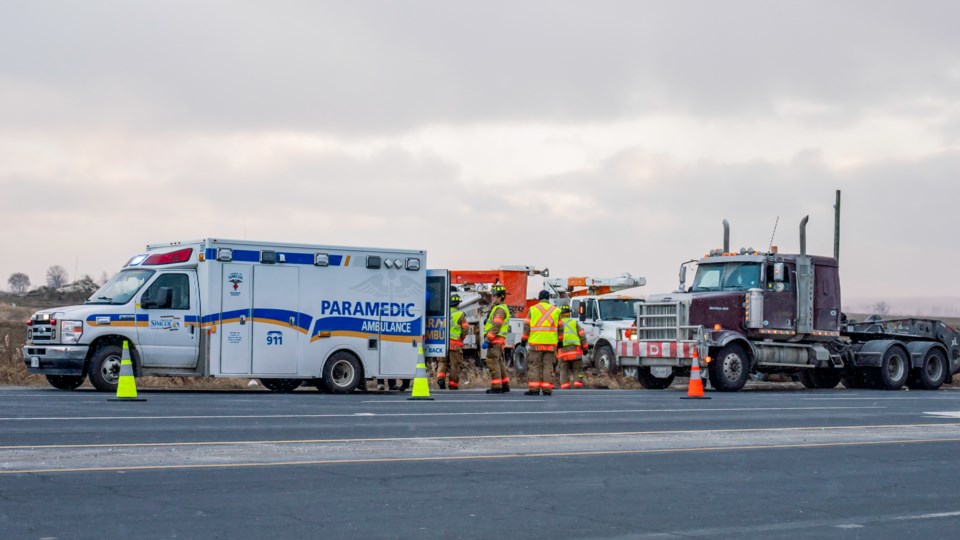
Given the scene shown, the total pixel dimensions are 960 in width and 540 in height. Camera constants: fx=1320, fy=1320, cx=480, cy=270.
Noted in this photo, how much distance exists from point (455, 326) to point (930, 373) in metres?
13.4

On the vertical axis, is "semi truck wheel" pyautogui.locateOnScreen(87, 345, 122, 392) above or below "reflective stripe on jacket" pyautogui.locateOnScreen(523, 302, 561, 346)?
below

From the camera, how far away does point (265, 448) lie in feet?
39.7

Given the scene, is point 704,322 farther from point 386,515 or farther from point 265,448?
point 386,515

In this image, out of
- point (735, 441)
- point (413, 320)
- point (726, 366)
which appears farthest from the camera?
point (726, 366)

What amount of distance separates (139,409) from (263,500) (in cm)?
836

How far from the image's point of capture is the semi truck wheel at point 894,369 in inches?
1218

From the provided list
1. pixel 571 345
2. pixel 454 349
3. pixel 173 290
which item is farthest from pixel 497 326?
pixel 173 290

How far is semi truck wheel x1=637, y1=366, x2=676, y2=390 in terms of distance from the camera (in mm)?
29609

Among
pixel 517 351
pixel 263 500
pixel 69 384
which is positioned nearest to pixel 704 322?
pixel 517 351

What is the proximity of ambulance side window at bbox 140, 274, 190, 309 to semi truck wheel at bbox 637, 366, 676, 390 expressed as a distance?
36.4ft

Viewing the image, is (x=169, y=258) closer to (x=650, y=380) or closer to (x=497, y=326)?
(x=497, y=326)

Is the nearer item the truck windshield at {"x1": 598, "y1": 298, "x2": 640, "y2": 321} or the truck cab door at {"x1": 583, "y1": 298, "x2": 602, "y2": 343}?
the truck cab door at {"x1": 583, "y1": 298, "x2": 602, "y2": 343}

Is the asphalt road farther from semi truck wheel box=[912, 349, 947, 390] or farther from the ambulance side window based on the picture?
semi truck wheel box=[912, 349, 947, 390]

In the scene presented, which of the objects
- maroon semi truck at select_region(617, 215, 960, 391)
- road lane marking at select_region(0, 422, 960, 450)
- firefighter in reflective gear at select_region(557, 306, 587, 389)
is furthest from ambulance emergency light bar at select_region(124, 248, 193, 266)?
road lane marking at select_region(0, 422, 960, 450)
